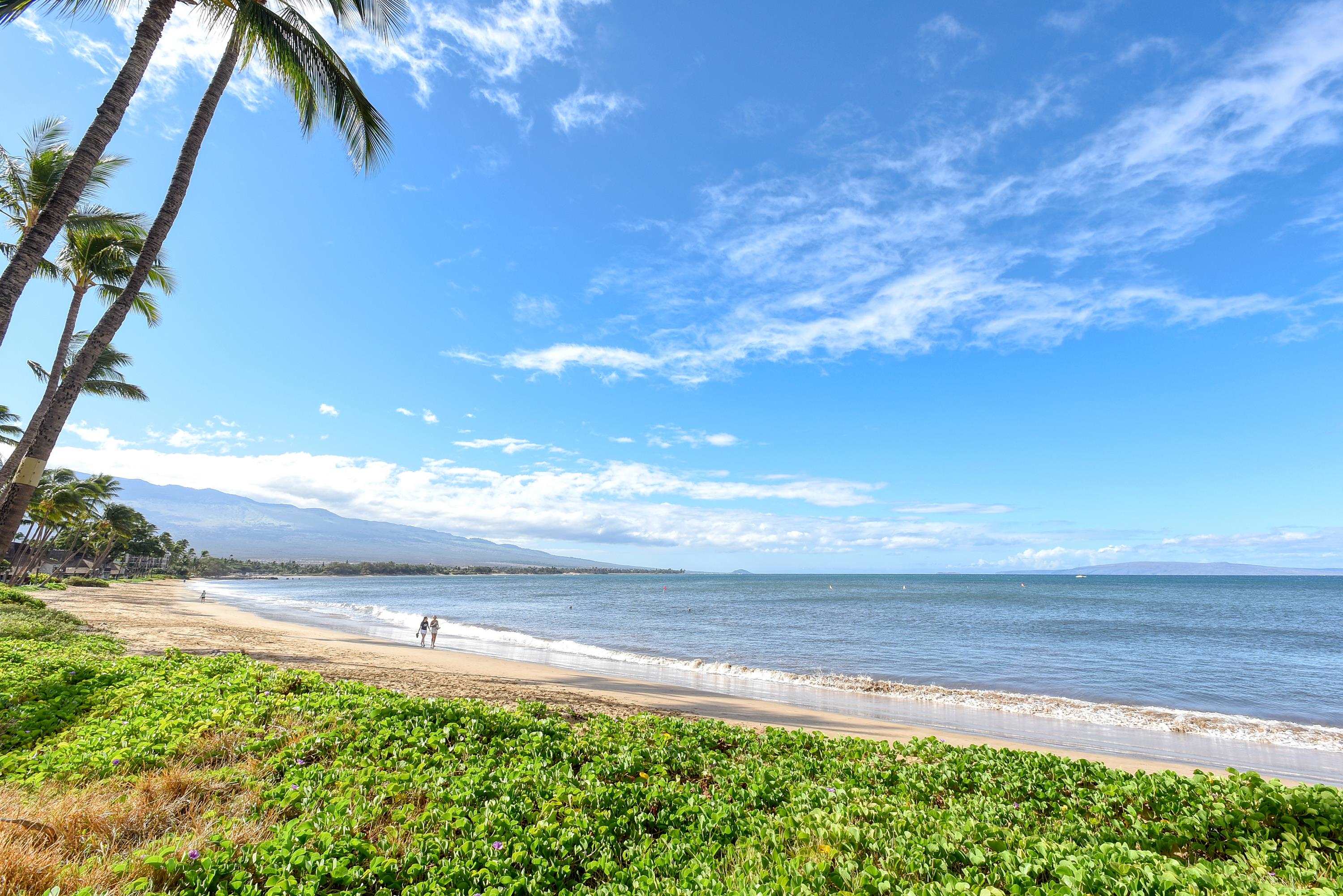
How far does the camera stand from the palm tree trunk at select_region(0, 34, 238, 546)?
27.9 feet

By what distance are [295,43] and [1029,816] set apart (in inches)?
565

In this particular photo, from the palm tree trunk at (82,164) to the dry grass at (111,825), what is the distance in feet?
19.4

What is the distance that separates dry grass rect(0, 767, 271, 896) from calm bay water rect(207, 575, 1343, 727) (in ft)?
54.1

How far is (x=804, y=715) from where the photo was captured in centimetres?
1355

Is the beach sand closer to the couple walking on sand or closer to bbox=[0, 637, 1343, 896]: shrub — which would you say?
the couple walking on sand

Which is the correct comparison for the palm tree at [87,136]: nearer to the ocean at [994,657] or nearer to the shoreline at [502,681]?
the shoreline at [502,681]

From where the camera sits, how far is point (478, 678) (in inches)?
591

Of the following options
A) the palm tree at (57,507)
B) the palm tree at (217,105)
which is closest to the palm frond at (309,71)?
the palm tree at (217,105)

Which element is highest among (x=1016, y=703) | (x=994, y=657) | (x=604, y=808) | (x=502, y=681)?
(x=604, y=808)

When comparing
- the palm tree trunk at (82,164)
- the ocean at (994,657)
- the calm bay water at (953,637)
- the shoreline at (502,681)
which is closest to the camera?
the palm tree trunk at (82,164)

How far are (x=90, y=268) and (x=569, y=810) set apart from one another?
67.1 feet

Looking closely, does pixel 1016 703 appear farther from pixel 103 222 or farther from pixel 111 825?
pixel 103 222

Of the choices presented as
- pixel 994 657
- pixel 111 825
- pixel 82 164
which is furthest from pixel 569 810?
pixel 994 657

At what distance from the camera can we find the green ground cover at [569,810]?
354cm
